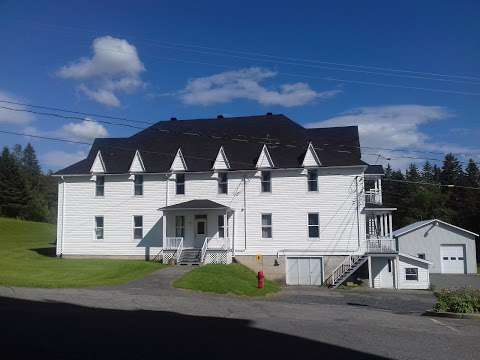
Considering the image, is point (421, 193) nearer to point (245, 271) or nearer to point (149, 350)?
point (245, 271)

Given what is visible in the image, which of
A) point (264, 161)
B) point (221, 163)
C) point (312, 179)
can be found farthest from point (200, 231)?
point (312, 179)

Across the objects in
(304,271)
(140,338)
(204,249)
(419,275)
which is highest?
(204,249)

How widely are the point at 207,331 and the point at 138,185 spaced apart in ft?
89.5

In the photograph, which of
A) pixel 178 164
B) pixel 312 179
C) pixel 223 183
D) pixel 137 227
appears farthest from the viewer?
pixel 178 164

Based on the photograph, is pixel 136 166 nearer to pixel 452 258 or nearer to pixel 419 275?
pixel 419 275

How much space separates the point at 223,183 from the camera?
122 ft

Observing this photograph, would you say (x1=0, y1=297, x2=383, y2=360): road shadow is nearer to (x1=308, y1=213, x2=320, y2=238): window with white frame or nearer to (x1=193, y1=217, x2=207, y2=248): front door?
(x1=193, y1=217, x2=207, y2=248): front door

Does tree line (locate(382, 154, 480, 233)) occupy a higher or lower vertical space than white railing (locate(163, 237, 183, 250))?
higher

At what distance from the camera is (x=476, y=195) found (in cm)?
8181

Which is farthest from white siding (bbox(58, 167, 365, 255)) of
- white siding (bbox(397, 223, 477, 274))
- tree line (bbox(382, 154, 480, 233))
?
tree line (bbox(382, 154, 480, 233))

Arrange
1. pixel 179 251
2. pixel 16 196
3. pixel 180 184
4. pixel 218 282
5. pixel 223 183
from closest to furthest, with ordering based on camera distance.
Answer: pixel 218 282 → pixel 179 251 → pixel 223 183 → pixel 180 184 → pixel 16 196

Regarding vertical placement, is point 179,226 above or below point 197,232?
above

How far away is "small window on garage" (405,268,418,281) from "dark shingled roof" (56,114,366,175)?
933 cm

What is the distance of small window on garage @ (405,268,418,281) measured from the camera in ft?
120
